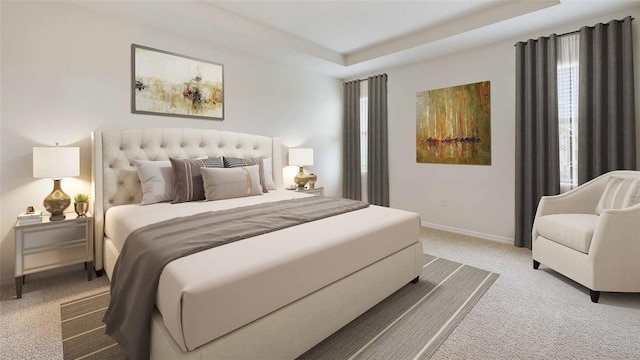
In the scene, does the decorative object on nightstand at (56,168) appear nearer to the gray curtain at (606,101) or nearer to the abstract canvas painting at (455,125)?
the abstract canvas painting at (455,125)

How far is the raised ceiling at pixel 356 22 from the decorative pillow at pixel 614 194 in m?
1.64

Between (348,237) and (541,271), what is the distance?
2.14m

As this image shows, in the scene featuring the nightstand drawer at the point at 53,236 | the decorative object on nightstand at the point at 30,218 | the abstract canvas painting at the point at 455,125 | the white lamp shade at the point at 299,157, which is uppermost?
the abstract canvas painting at the point at 455,125

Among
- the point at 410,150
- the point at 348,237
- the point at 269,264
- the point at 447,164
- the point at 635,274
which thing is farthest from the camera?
the point at 410,150

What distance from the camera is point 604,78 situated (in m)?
2.94

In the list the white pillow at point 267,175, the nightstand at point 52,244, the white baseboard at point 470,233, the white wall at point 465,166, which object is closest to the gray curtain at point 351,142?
the white wall at point 465,166

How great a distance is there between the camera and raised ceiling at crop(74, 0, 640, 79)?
9.58ft

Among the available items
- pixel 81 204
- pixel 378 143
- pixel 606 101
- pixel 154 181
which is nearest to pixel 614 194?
pixel 606 101

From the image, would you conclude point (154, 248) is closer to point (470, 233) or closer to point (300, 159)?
point (300, 159)

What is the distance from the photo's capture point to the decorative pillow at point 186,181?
2.89 metres

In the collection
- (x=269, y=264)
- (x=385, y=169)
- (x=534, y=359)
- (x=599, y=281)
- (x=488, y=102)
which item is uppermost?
(x=488, y=102)

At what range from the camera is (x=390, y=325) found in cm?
194

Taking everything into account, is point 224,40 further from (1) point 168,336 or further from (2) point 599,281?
(2) point 599,281

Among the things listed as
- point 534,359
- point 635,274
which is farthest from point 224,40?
point 635,274
